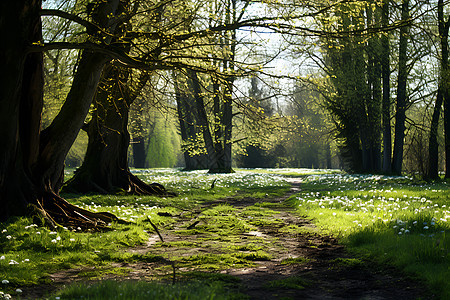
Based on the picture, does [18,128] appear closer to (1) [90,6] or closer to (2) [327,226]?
(1) [90,6]

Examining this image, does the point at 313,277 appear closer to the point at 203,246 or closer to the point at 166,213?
the point at 203,246

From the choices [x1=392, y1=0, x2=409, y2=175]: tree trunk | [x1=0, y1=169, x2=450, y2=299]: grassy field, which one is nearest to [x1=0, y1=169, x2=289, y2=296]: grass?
[x1=0, y1=169, x2=450, y2=299]: grassy field

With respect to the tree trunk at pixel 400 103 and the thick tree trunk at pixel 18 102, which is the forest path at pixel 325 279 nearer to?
the thick tree trunk at pixel 18 102

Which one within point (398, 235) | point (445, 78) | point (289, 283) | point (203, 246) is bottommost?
point (203, 246)

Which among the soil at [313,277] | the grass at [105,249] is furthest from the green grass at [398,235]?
the grass at [105,249]

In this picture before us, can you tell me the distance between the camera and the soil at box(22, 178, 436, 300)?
15.6 feet

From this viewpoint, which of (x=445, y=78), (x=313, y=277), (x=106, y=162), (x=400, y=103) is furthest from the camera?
(x=400, y=103)

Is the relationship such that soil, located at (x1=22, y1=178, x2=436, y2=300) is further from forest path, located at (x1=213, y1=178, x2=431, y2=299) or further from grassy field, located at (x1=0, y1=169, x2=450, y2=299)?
grassy field, located at (x1=0, y1=169, x2=450, y2=299)

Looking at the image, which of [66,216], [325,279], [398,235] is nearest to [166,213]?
[66,216]

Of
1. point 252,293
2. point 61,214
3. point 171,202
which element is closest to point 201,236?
point 61,214

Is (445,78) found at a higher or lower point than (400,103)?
higher

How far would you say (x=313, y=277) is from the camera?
5590 mm

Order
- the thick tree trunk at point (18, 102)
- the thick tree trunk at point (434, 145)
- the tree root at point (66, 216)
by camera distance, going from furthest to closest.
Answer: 1. the thick tree trunk at point (434, 145)
2. the tree root at point (66, 216)
3. the thick tree trunk at point (18, 102)

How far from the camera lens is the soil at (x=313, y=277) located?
476cm
